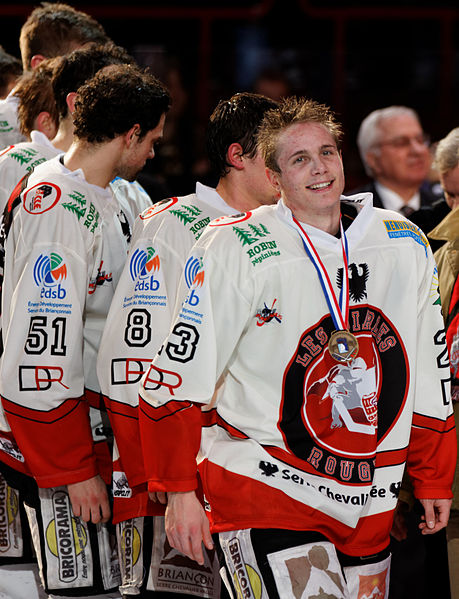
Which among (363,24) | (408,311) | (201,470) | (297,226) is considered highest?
(363,24)

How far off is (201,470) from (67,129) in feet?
4.74

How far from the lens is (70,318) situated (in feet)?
9.52

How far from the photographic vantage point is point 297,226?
8.25 feet

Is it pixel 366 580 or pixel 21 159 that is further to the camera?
pixel 21 159

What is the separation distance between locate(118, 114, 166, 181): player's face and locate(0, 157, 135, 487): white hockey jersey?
19cm

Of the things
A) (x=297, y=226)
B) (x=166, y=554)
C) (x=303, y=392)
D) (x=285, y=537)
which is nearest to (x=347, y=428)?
(x=303, y=392)

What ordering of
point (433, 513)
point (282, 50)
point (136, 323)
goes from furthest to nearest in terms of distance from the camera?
1. point (282, 50)
2. point (136, 323)
3. point (433, 513)

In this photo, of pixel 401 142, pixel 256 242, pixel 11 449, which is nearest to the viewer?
pixel 256 242

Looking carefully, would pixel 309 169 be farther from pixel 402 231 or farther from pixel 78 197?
pixel 78 197

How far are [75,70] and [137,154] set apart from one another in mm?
448

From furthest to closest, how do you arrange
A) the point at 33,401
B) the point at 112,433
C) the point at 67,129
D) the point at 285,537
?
the point at 67,129 < the point at 112,433 < the point at 33,401 < the point at 285,537

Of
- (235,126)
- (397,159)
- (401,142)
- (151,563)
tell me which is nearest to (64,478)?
(151,563)

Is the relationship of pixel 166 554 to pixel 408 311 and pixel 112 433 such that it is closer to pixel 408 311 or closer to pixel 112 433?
pixel 112 433

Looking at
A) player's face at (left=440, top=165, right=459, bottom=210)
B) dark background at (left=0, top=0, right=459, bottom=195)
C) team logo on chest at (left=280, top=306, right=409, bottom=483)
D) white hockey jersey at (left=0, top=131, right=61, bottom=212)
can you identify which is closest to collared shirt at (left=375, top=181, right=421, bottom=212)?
dark background at (left=0, top=0, right=459, bottom=195)
